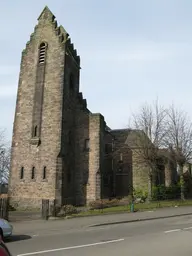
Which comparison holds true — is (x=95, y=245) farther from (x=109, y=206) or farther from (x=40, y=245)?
(x=109, y=206)

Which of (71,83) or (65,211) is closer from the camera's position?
(65,211)

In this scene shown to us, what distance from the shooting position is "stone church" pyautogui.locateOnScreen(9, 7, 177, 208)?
28.3m

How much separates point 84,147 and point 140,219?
52.0ft

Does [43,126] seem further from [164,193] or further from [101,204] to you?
[164,193]

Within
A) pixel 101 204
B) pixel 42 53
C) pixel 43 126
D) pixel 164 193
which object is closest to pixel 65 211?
pixel 101 204

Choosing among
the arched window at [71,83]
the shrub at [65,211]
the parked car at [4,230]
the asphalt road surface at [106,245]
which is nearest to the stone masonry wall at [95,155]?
the arched window at [71,83]

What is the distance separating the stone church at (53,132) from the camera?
28.3 m

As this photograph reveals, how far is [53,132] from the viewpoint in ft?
96.0

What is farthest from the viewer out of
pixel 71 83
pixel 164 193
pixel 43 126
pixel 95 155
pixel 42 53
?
pixel 71 83

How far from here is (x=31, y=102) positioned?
31.0 m

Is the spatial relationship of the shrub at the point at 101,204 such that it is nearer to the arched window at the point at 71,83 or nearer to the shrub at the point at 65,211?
the shrub at the point at 65,211

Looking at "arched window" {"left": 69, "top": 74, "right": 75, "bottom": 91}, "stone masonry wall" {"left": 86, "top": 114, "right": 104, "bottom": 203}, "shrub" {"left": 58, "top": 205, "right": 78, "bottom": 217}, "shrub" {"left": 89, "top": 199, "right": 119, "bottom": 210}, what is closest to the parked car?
"shrub" {"left": 58, "top": 205, "right": 78, "bottom": 217}

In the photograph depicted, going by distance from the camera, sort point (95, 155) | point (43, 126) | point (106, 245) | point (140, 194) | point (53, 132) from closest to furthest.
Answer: point (106, 245)
point (53, 132)
point (43, 126)
point (95, 155)
point (140, 194)

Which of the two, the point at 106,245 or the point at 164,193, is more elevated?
the point at 164,193
